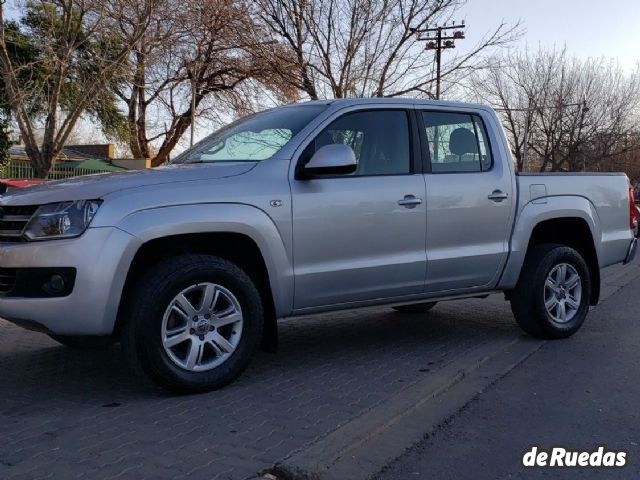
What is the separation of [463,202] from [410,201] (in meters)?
0.56

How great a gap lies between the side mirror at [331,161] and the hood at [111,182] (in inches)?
15.7

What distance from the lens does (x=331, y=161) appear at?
4.80 metres

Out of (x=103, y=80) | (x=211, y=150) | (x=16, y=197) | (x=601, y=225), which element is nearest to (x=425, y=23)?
(x=103, y=80)

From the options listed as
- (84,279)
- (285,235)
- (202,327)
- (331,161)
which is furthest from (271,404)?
(331,161)

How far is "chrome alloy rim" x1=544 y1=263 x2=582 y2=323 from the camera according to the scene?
21.2 ft

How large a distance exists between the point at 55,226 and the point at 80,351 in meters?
1.79

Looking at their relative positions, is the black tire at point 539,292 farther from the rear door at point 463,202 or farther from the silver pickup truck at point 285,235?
the rear door at point 463,202

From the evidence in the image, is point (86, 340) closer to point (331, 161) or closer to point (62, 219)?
point (62, 219)

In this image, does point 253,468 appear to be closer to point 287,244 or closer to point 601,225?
point 287,244

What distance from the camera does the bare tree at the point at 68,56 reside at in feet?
64.2

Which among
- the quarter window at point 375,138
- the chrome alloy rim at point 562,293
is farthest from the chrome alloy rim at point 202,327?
the chrome alloy rim at point 562,293

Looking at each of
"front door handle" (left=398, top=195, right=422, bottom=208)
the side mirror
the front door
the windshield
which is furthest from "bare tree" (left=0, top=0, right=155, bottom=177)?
the side mirror

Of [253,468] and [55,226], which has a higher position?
[55,226]

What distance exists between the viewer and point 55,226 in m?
4.27
